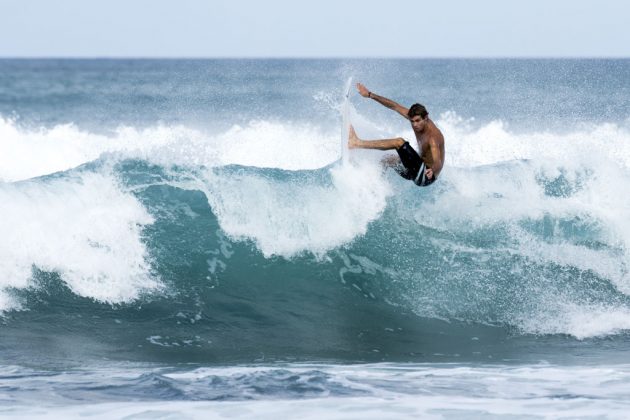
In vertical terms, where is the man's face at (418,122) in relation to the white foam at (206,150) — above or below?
below

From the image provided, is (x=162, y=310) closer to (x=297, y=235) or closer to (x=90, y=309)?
(x=90, y=309)

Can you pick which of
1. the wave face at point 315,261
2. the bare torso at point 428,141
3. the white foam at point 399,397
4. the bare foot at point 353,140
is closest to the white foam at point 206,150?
the wave face at point 315,261

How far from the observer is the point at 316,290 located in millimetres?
9648

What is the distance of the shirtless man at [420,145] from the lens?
8125 mm

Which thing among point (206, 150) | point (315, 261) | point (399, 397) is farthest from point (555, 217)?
point (206, 150)

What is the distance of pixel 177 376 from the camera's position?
6.93 meters

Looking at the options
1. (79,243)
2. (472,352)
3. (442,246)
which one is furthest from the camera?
(442,246)

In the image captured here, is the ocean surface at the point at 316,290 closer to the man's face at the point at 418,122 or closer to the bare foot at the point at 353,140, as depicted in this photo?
the bare foot at the point at 353,140

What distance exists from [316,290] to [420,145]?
2.15 m

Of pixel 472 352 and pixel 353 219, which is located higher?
pixel 353 219


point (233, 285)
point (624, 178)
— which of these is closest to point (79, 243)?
point (233, 285)

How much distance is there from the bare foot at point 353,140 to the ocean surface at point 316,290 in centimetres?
29

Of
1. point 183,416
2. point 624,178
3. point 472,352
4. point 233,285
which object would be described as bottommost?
point 183,416

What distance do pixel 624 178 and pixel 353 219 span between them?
3.67m
